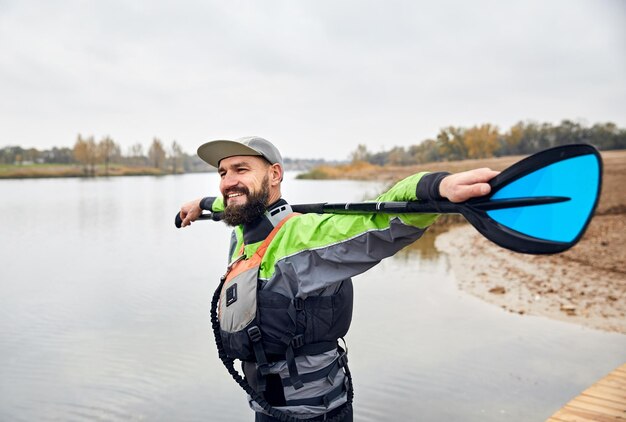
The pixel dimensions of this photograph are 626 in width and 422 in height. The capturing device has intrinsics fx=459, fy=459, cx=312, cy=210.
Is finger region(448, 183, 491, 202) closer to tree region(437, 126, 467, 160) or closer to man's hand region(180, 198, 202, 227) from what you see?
man's hand region(180, 198, 202, 227)

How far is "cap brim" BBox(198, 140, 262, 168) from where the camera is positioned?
2.35 m

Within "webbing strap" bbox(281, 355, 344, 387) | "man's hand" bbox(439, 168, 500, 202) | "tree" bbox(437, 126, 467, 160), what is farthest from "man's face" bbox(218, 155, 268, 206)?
"tree" bbox(437, 126, 467, 160)

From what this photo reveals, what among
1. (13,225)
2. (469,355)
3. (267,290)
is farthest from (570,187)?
(13,225)

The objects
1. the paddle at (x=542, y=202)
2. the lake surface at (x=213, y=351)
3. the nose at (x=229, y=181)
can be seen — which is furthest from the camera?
the lake surface at (x=213, y=351)

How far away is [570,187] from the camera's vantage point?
1.36 metres

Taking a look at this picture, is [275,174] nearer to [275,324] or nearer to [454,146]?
[275,324]

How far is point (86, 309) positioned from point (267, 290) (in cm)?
902

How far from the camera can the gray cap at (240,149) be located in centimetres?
235

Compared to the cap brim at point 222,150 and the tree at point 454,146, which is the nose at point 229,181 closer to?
the cap brim at point 222,150

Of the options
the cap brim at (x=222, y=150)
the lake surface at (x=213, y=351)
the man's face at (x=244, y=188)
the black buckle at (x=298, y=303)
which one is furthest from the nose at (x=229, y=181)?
the lake surface at (x=213, y=351)

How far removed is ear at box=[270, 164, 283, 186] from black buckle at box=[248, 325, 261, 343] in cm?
77

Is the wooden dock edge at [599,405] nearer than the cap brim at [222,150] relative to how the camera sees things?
No

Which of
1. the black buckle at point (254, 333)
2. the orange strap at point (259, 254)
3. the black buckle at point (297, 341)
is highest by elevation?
the orange strap at point (259, 254)

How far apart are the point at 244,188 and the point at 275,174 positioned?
0.23 meters
